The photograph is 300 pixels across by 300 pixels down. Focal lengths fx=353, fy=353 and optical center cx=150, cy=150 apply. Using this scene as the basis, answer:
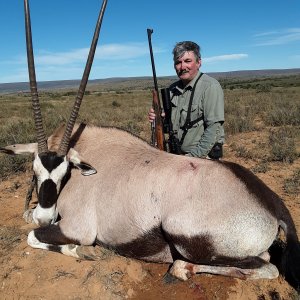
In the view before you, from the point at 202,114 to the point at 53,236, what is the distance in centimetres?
268

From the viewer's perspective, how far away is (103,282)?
387cm

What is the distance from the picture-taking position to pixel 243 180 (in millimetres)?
3807

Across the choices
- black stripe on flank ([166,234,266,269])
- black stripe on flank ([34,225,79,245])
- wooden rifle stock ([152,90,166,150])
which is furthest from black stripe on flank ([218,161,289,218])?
black stripe on flank ([34,225,79,245])

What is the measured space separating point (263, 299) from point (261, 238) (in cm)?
64

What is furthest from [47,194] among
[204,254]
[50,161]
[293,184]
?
[293,184]

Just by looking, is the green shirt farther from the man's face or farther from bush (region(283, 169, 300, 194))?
bush (region(283, 169, 300, 194))

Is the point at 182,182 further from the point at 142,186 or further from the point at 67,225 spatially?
the point at 67,225

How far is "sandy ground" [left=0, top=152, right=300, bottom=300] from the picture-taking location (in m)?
3.71

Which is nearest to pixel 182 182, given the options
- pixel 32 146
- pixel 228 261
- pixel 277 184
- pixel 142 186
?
pixel 142 186

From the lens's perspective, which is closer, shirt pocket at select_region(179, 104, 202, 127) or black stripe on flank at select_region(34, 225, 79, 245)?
black stripe on flank at select_region(34, 225, 79, 245)

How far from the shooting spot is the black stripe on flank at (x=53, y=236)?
4.26 meters

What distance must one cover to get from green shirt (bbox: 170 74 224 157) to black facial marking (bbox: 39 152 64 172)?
1971 mm

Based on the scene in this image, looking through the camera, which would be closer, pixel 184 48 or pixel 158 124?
pixel 184 48

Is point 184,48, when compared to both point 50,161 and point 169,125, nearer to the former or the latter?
point 169,125
